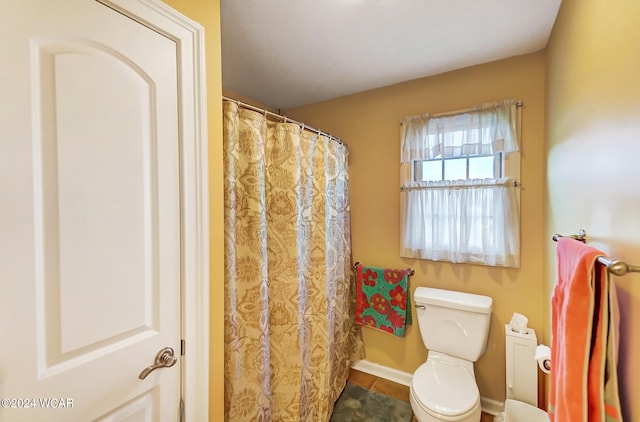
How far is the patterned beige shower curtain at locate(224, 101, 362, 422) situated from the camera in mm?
1270

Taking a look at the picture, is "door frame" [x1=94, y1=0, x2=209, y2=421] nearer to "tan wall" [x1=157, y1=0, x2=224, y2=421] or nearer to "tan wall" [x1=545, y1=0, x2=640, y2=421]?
"tan wall" [x1=157, y1=0, x2=224, y2=421]

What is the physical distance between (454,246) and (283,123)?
142cm

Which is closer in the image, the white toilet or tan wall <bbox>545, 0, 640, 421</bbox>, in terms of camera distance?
tan wall <bbox>545, 0, 640, 421</bbox>

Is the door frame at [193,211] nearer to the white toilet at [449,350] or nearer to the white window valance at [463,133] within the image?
the white toilet at [449,350]

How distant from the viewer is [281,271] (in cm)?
153

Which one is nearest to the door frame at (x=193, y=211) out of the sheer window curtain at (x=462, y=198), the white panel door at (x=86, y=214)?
the white panel door at (x=86, y=214)

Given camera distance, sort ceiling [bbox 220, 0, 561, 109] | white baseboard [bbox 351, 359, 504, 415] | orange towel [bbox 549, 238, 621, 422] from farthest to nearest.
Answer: white baseboard [bbox 351, 359, 504, 415], ceiling [bbox 220, 0, 561, 109], orange towel [bbox 549, 238, 621, 422]

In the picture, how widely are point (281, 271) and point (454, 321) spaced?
3.86 ft

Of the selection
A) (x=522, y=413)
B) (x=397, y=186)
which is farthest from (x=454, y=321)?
(x=397, y=186)

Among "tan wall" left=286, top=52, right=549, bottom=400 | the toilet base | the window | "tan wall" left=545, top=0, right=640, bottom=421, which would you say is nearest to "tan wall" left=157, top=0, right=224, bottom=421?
the toilet base

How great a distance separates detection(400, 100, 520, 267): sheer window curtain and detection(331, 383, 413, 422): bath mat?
3.47 ft

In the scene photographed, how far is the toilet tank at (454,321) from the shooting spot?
5.41 ft

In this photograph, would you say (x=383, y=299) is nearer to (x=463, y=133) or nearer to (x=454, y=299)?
(x=454, y=299)

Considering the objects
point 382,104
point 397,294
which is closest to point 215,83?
point 382,104
